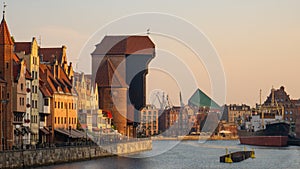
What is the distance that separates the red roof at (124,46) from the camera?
5344 inches

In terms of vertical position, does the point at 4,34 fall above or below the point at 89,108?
above

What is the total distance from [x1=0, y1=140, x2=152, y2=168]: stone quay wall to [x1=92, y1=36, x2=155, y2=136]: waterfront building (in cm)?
1506

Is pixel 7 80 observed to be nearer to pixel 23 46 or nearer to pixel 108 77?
pixel 23 46

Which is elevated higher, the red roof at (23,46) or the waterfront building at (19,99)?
the red roof at (23,46)

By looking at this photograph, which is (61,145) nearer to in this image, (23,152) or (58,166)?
(58,166)

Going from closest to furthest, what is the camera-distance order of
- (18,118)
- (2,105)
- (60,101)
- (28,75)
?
→ (2,105), (18,118), (28,75), (60,101)

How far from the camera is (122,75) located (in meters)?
132

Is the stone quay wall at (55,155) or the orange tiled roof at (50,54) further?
the orange tiled roof at (50,54)

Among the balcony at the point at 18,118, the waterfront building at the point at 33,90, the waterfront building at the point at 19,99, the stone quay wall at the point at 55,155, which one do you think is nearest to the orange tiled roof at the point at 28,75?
the waterfront building at the point at 33,90

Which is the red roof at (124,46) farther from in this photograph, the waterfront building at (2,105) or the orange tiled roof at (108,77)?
the waterfront building at (2,105)

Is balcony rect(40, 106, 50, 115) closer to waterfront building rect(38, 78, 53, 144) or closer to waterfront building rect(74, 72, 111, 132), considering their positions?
waterfront building rect(38, 78, 53, 144)

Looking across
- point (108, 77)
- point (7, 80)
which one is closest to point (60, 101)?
point (7, 80)

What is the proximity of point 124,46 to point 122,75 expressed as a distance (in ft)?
23.3

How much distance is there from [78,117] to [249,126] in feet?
324
